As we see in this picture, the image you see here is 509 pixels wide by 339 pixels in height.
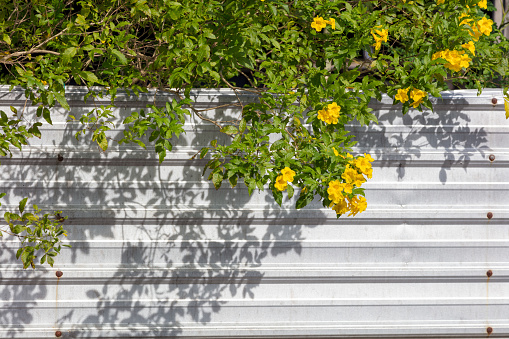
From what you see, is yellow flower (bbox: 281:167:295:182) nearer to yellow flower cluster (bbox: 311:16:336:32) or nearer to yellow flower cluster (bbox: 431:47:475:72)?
yellow flower cluster (bbox: 311:16:336:32)

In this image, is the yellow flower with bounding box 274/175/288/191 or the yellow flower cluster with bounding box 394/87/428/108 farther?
the yellow flower cluster with bounding box 394/87/428/108

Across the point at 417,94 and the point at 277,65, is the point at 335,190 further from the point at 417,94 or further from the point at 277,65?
the point at 277,65

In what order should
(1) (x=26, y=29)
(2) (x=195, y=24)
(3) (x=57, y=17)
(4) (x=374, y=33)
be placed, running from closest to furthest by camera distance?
1. (2) (x=195, y=24)
2. (4) (x=374, y=33)
3. (3) (x=57, y=17)
4. (1) (x=26, y=29)

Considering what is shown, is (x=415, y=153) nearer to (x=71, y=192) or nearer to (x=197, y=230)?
(x=197, y=230)

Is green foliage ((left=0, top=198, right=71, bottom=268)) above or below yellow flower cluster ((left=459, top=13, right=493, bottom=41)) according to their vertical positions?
below

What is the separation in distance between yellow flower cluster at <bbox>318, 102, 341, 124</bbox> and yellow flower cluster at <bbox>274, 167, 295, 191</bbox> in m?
0.32

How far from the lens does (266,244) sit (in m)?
2.68

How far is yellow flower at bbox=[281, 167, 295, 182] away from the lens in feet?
6.45

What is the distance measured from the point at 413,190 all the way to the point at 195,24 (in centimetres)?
164

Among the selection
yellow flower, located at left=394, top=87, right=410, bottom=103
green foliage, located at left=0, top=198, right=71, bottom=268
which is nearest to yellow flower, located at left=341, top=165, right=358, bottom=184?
yellow flower, located at left=394, top=87, right=410, bottom=103

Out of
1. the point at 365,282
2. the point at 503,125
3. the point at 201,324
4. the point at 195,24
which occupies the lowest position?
the point at 201,324

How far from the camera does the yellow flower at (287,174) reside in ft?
6.45

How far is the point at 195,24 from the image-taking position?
1991mm

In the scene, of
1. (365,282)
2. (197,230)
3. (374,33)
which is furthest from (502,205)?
(197,230)
